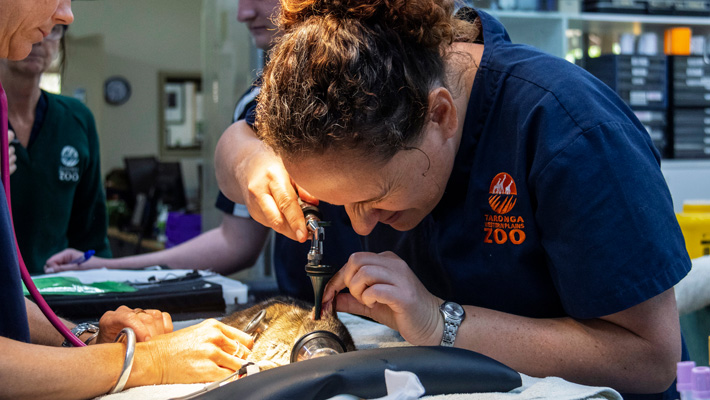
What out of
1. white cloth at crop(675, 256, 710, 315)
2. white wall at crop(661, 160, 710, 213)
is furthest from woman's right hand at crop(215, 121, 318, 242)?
white wall at crop(661, 160, 710, 213)

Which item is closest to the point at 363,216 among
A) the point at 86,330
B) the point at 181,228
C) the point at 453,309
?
the point at 453,309

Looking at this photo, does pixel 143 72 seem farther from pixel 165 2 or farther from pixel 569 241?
pixel 569 241

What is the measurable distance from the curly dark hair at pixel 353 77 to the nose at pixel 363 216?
0.62 feet

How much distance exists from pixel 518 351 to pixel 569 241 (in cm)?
24

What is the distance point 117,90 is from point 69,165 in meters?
7.96

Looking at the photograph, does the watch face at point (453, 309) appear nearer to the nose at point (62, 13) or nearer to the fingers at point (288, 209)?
the fingers at point (288, 209)

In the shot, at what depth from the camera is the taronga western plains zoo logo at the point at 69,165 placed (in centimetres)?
306

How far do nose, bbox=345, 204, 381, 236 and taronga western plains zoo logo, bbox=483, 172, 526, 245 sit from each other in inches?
9.6

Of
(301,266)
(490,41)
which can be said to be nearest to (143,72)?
(301,266)

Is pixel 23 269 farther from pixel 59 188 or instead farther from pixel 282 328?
pixel 59 188

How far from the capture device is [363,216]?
1395 mm

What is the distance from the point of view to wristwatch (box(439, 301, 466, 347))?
4.20 feet

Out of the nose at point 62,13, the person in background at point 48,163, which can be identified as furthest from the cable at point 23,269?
the person in background at point 48,163

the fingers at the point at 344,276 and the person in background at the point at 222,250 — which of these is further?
the person in background at the point at 222,250
